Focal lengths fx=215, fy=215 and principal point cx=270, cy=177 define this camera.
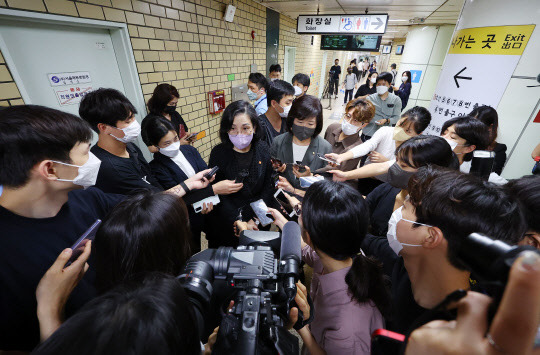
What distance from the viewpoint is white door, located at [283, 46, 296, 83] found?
22.3 feet

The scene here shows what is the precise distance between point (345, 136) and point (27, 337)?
3.02 meters

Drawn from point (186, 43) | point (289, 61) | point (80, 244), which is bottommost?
point (80, 244)

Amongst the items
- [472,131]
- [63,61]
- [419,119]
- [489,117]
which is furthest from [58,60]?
[489,117]

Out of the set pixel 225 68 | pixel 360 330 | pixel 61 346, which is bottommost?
pixel 360 330

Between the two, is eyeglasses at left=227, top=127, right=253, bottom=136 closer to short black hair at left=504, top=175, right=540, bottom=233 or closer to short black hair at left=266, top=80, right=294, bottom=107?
short black hair at left=266, top=80, right=294, bottom=107

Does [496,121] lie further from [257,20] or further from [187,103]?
[257,20]

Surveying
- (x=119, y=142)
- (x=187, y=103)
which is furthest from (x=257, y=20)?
(x=119, y=142)

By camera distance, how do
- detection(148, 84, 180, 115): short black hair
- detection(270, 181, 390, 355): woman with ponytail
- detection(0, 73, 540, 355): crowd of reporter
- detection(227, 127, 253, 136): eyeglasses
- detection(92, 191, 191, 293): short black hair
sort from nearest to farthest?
detection(0, 73, 540, 355): crowd of reporter
detection(92, 191, 191, 293): short black hair
detection(270, 181, 390, 355): woman with ponytail
detection(227, 127, 253, 136): eyeglasses
detection(148, 84, 180, 115): short black hair

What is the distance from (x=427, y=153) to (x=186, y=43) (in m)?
3.39

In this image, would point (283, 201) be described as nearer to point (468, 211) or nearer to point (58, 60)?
point (468, 211)

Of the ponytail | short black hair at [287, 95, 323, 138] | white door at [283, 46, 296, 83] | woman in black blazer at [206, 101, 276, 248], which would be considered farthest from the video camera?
white door at [283, 46, 296, 83]

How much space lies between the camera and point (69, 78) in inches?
81.3

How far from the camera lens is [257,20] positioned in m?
4.80

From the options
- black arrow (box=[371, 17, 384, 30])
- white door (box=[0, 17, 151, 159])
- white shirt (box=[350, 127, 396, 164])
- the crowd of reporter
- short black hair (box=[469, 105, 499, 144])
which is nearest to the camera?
the crowd of reporter
